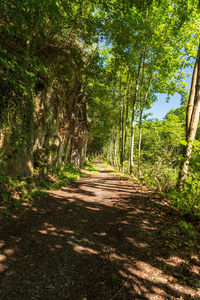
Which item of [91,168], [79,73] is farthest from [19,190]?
[91,168]

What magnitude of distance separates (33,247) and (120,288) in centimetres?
194

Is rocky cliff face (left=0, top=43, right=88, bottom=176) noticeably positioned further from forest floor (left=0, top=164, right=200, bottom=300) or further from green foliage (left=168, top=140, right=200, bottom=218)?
green foliage (left=168, top=140, right=200, bottom=218)

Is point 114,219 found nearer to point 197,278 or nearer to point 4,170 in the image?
point 197,278

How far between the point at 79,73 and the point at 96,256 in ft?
46.8

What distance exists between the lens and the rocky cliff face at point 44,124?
22.0 ft

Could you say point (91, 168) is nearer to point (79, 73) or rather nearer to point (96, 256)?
point (79, 73)

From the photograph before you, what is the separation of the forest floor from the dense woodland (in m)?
1.32

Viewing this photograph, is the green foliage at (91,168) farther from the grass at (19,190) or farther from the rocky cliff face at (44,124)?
the grass at (19,190)

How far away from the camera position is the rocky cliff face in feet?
22.0

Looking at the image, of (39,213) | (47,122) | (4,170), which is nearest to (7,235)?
(39,213)

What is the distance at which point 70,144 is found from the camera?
16.7 meters

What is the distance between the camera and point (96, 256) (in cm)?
320

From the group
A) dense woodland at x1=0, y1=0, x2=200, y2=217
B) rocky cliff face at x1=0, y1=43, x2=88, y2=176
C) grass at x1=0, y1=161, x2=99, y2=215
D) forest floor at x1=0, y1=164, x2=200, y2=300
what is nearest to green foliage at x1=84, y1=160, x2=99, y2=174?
rocky cliff face at x1=0, y1=43, x2=88, y2=176

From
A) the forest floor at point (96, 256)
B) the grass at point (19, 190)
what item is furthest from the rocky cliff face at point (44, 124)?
the forest floor at point (96, 256)
